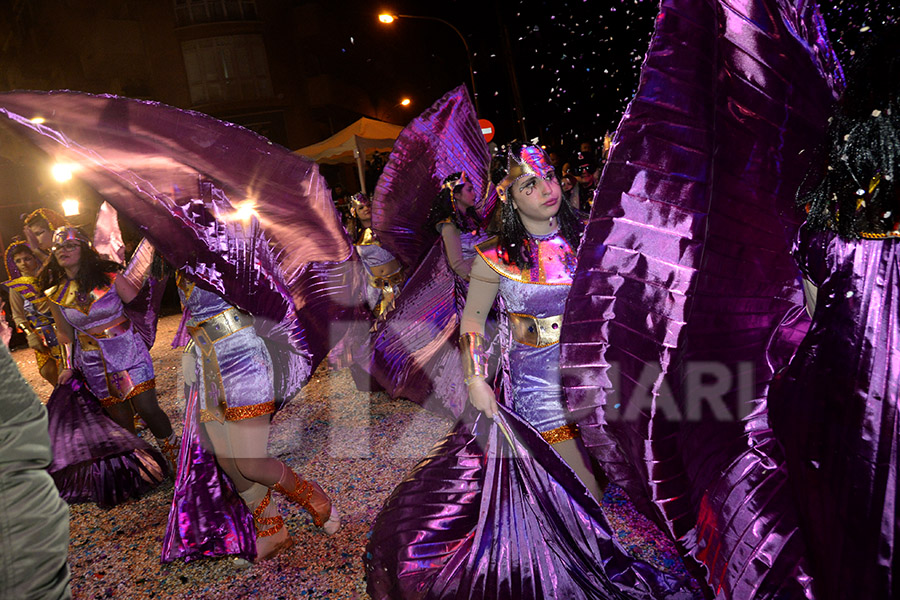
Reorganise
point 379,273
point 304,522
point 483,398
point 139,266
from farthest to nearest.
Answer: point 379,273
point 139,266
point 304,522
point 483,398

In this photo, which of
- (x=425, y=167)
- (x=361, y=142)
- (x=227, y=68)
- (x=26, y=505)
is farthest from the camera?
(x=227, y=68)

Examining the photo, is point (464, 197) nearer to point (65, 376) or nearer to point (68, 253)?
point (68, 253)

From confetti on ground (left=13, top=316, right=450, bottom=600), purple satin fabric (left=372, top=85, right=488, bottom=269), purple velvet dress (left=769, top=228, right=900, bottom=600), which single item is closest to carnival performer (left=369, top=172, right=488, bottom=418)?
purple satin fabric (left=372, top=85, right=488, bottom=269)

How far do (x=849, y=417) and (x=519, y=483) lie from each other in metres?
1.10

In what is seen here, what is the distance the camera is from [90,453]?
12.5 ft

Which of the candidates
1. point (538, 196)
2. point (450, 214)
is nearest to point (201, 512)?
point (538, 196)

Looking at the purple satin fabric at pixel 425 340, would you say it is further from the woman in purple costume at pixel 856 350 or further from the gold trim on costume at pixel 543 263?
the woman in purple costume at pixel 856 350

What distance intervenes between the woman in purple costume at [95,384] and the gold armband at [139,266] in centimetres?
1

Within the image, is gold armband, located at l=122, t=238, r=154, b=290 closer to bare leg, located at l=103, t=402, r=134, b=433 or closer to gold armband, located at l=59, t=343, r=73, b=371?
gold armband, located at l=59, t=343, r=73, b=371

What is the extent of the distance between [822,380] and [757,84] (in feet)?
2.48

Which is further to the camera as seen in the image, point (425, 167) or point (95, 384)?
point (425, 167)

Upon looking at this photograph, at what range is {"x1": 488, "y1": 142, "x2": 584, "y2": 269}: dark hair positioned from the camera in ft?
8.17

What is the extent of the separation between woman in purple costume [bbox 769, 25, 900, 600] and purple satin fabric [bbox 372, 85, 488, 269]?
2.84m

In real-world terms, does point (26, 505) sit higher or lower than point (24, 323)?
lower
